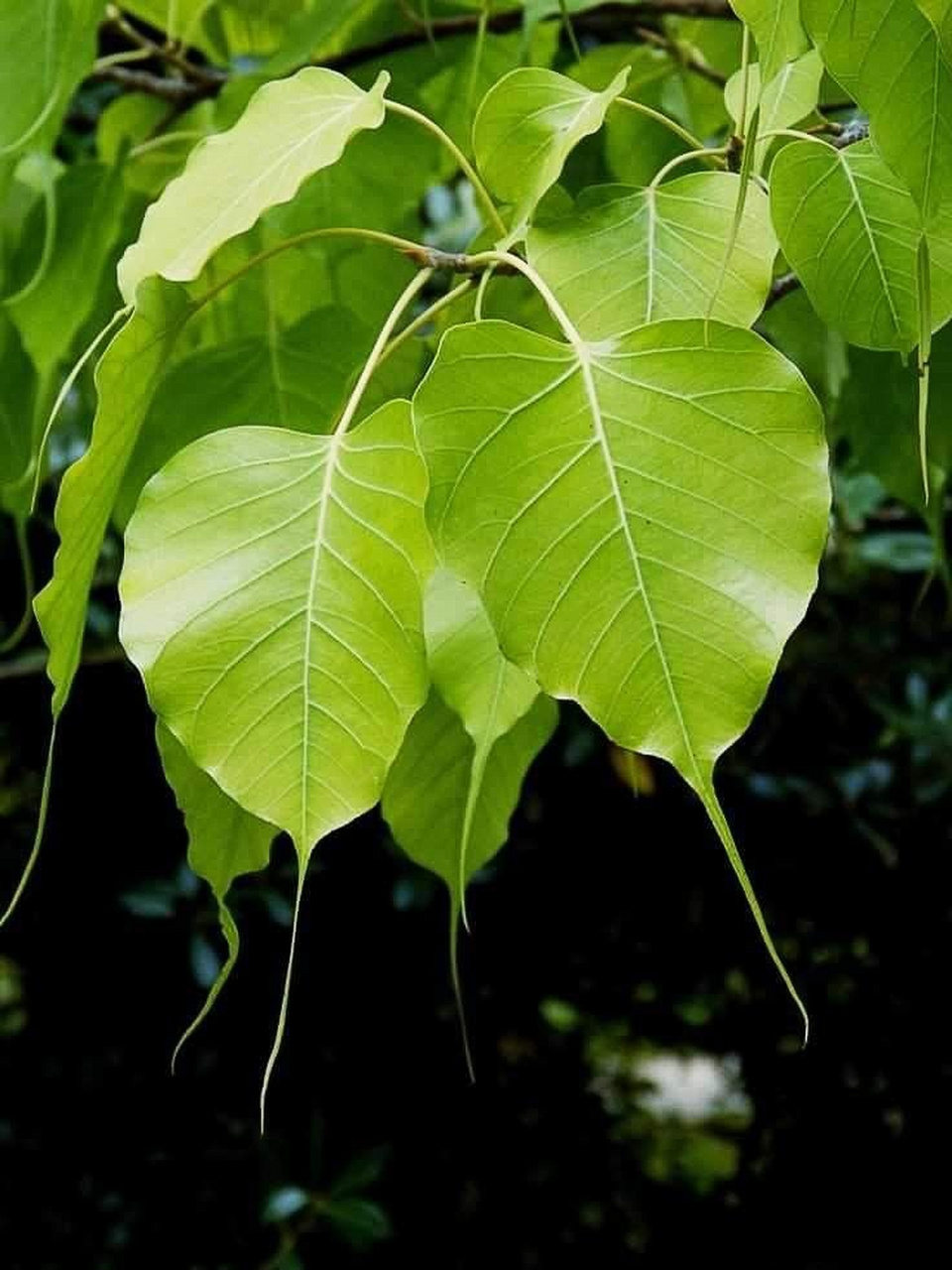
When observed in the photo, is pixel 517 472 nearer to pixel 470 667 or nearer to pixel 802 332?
pixel 470 667

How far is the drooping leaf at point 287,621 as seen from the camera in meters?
0.35

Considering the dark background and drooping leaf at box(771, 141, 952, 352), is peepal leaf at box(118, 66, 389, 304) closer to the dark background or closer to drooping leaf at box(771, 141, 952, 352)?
drooping leaf at box(771, 141, 952, 352)

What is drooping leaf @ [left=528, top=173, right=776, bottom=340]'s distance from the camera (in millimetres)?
397

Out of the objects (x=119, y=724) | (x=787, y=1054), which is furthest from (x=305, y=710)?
(x=787, y=1054)

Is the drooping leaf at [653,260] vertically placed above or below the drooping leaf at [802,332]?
above

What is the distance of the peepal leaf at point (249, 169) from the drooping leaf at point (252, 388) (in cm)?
13

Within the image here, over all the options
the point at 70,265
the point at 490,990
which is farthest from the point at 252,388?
the point at 490,990

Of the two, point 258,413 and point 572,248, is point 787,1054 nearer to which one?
point 258,413

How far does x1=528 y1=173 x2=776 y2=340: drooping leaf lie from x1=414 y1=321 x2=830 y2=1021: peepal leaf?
0.15 feet

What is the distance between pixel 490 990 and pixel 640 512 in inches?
43.4

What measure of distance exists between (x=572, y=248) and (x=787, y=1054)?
1167 millimetres

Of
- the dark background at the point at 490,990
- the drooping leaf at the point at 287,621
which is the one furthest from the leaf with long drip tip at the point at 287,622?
the dark background at the point at 490,990

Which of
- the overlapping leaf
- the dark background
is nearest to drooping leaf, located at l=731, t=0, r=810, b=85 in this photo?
the overlapping leaf

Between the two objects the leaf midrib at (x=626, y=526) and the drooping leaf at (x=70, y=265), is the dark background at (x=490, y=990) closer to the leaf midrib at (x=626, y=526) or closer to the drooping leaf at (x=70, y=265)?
the drooping leaf at (x=70, y=265)
